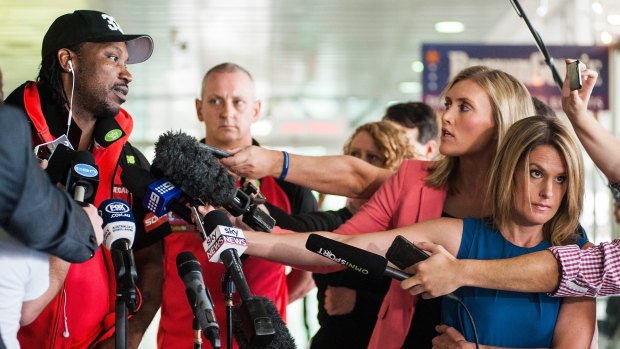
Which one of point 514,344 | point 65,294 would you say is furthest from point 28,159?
point 514,344

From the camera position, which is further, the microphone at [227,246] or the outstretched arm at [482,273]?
the outstretched arm at [482,273]

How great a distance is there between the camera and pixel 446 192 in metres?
2.87

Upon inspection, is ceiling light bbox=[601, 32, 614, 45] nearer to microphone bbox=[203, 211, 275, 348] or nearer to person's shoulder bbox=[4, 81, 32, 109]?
person's shoulder bbox=[4, 81, 32, 109]

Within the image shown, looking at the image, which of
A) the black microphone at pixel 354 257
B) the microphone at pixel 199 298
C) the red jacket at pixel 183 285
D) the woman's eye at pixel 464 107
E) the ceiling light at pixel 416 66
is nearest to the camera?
the microphone at pixel 199 298

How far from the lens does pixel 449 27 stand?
39.7ft

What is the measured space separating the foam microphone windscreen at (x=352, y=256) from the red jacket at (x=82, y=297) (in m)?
0.77

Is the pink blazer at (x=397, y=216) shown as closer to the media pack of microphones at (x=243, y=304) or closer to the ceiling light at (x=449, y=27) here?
the media pack of microphones at (x=243, y=304)

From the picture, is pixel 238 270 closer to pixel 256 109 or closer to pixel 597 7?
pixel 256 109

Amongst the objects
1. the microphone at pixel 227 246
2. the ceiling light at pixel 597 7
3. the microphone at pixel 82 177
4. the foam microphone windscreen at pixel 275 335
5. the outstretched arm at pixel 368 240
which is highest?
the ceiling light at pixel 597 7

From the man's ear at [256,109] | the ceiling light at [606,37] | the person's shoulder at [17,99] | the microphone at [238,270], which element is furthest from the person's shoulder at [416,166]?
the ceiling light at [606,37]

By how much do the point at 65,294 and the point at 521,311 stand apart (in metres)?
1.33

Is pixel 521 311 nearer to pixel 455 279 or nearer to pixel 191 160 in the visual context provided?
pixel 455 279

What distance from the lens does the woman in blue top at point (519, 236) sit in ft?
7.92

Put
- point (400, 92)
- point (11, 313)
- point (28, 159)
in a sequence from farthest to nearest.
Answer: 1. point (400, 92)
2. point (11, 313)
3. point (28, 159)
